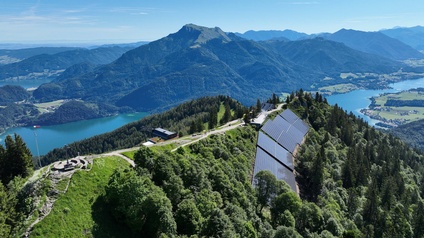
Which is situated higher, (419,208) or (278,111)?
(278,111)

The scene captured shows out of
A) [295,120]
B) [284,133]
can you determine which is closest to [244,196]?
[284,133]

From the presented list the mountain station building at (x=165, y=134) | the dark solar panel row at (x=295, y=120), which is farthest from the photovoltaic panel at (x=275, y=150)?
the mountain station building at (x=165, y=134)

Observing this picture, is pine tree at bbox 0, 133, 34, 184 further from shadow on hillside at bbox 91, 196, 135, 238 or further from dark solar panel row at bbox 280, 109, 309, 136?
dark solar panel row at bbox 280, 109, 309, 136

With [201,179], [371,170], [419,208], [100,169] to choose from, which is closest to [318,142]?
[371,170]

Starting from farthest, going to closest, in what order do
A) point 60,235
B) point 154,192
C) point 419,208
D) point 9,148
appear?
1. point 419,208
2. point 9,148
3. point 154,192
4. point 60,235

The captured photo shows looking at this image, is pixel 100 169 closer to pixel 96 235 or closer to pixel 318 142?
pixel 96 235

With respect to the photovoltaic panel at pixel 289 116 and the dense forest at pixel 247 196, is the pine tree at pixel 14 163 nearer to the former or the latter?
the dense forest at pixel 247 196

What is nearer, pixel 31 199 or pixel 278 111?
pixel 31 199

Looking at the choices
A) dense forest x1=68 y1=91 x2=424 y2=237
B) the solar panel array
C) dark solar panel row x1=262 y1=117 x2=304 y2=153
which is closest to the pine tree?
dense forest x1=68 y1=91 x2=424 y2=237
